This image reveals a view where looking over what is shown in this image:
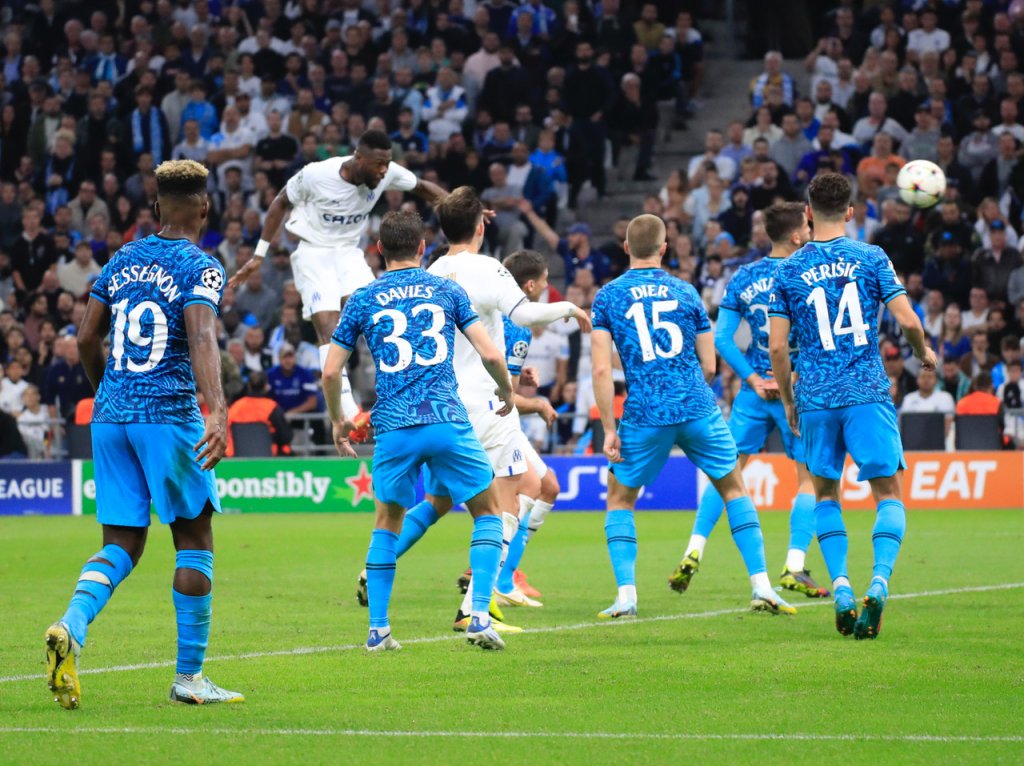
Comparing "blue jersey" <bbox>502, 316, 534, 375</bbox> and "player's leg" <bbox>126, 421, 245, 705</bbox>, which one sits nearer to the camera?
"player's leg" <bbox>126, 421, 245, 705</bbox>

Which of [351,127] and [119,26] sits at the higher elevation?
[119,26]

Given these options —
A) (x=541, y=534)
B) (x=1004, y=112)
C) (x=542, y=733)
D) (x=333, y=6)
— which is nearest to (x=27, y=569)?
(x=541, y=534)

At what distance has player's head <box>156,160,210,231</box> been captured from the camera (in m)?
7.01

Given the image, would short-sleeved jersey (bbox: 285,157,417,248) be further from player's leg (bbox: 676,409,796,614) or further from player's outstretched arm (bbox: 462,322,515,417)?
player's outstretched arm (bbox: 462,322,515,417)

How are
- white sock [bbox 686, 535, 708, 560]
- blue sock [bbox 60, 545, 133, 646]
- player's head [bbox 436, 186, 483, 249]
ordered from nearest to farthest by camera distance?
blue sock [bbox 60, 545, 133, 646], player's head [bbox 436, 186, 483, 249], white sock [bbox 686, 535, 708, 560]

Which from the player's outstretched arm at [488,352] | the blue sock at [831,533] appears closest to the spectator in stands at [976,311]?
the blue sock at [831,533]

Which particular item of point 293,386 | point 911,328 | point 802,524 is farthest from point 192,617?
point 293,386

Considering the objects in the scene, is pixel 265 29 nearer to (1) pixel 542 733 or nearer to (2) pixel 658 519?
(2) pixel 658 519

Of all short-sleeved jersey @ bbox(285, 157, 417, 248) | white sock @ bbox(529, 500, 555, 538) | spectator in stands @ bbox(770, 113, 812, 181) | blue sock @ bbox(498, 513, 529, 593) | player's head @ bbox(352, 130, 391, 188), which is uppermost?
spectator in stands @ bbox(770, 113, 812, 181)

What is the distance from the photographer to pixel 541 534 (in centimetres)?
1755

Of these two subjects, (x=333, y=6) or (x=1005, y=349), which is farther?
(x=333, y=6)

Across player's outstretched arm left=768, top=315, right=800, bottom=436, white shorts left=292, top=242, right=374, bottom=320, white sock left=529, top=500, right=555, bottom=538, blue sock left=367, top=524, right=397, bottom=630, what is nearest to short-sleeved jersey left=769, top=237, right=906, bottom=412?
player's outstretched arm left=768, top=315, right=800, bottom=436

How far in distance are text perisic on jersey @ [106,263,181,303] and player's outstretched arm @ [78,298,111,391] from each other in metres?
0.11

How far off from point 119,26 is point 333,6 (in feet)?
13.9
